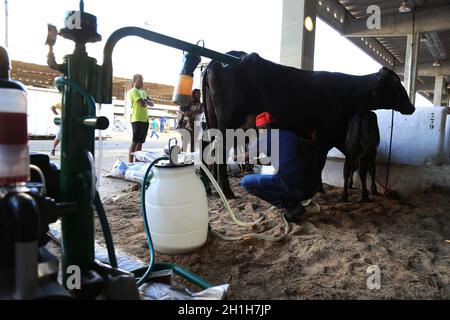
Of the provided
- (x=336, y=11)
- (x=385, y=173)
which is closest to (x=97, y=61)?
(x=385, y=173)

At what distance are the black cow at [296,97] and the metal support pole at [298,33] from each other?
9.30 feet

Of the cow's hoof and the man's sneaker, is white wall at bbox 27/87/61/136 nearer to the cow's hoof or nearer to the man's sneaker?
the cow's hoof

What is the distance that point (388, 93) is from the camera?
12.1 ft

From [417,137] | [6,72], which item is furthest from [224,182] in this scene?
[6,72]

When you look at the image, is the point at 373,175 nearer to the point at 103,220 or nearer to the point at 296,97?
the point at 296,97

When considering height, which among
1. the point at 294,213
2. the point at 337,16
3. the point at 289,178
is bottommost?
the point at 294,213

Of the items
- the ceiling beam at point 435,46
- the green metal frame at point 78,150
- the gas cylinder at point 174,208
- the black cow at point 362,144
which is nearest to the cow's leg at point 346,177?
the black cow at point 362,144

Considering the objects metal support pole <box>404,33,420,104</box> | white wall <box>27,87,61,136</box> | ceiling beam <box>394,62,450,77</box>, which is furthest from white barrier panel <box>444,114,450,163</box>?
ceiling beam <box>394,62,450,77</box>

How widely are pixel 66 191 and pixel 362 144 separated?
3.00 meters

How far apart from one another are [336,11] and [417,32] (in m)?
2.92

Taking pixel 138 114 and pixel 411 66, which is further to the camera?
pixel 411 66

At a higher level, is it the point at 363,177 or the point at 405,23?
the point at 405,23

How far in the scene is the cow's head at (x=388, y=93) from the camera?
365 cm

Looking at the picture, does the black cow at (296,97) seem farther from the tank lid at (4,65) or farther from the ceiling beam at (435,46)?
the ceiling beam at (435,46)
